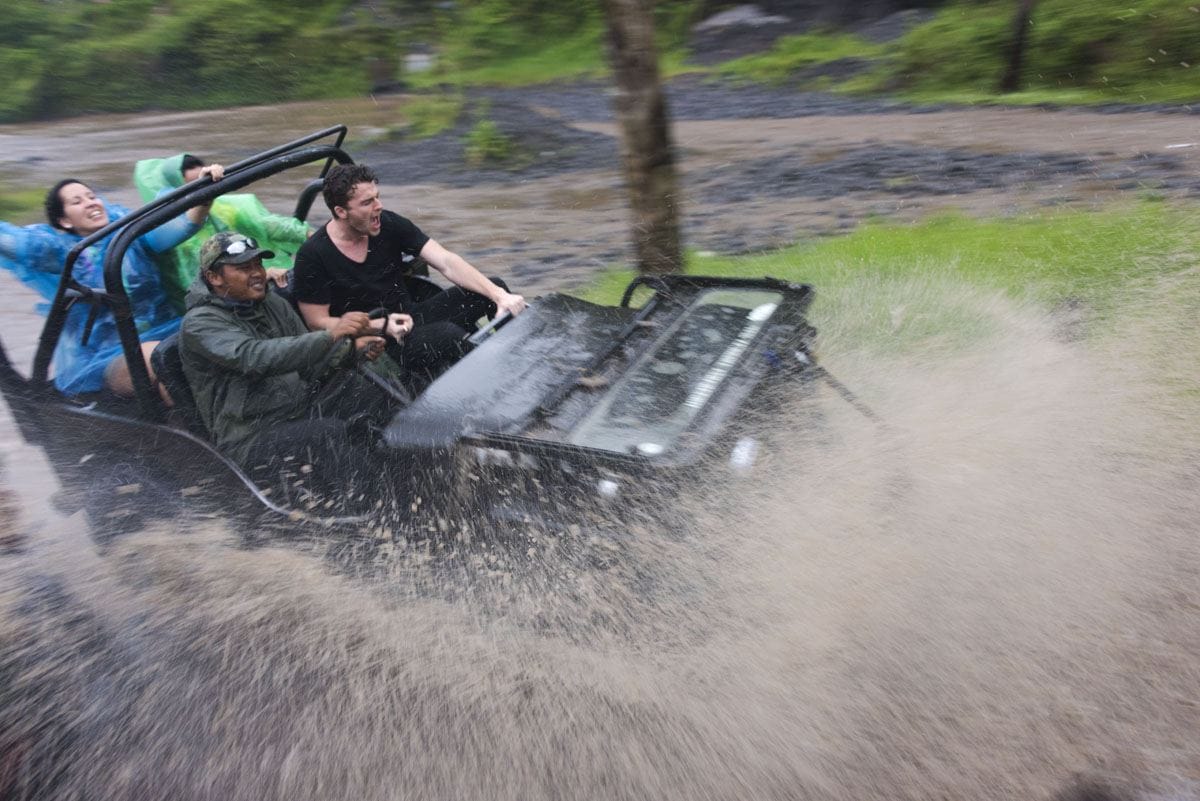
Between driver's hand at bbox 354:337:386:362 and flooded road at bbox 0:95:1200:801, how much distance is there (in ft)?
2.69

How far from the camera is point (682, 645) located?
3.39 m

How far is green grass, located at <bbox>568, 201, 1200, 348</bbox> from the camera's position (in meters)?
6.24

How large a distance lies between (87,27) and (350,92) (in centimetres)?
1005

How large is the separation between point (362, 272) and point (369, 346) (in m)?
0.71

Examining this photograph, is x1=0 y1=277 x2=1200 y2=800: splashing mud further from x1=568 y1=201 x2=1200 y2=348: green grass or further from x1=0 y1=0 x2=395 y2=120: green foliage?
x1=0 y1=0 x2=395 y2=120: green foliage

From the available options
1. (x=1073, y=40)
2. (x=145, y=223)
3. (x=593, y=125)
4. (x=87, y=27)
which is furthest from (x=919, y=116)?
(x=87, y=27)

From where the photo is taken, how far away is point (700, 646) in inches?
133

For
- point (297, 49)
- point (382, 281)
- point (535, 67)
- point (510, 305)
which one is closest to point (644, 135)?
point (510, 305)

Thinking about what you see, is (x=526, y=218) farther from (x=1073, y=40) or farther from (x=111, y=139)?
(x=111, y=139)

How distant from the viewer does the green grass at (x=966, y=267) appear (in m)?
6.24

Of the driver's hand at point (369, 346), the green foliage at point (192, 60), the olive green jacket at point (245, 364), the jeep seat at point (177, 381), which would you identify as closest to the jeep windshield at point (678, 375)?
the driver's hand at point (369, 346)

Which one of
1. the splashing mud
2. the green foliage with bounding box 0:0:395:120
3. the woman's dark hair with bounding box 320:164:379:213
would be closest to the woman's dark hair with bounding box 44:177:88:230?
the woman's dark hair with bounding box 320:164:379:213

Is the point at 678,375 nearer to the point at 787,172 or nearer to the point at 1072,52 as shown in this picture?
the point at 787,172

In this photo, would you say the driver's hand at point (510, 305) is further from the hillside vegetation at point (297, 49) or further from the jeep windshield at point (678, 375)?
the hillside vegetation at point (297, 49)
